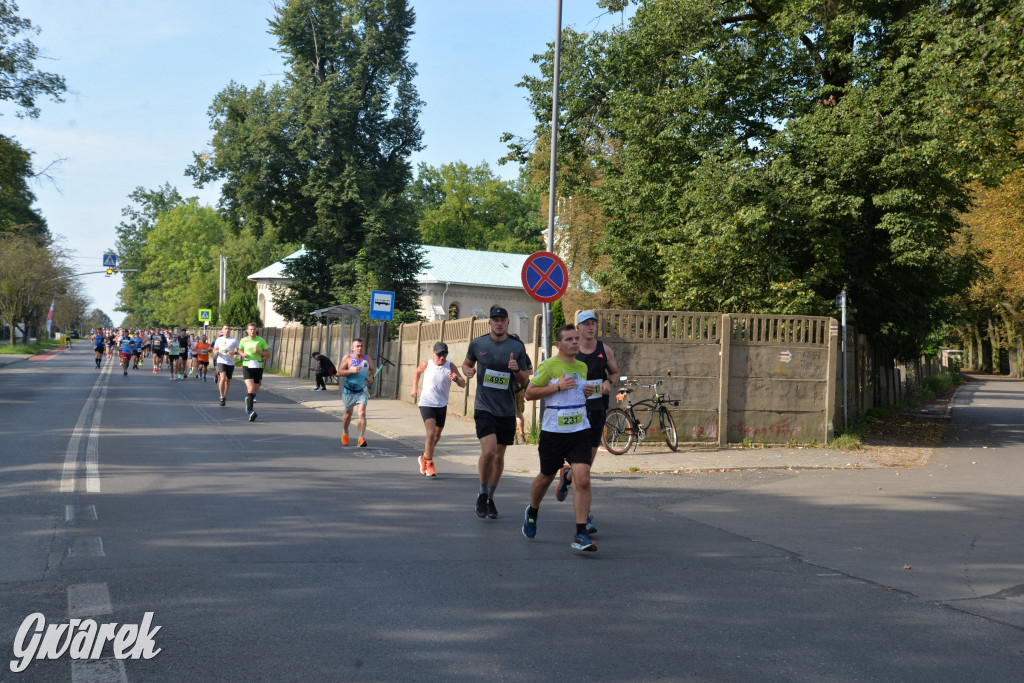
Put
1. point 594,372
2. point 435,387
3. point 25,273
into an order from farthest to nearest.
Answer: point 25,273
point 435,387
point 594,372

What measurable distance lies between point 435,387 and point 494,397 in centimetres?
269

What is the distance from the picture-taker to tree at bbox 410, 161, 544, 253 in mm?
91938

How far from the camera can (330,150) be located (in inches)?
1742

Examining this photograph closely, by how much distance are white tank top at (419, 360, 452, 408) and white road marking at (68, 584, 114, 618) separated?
6132mm

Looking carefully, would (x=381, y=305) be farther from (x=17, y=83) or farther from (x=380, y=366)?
(x=17, y=83)

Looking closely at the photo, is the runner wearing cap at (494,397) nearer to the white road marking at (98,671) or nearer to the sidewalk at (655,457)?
the sidewalk at (655,457)

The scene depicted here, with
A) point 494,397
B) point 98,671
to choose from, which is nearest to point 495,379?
point 494,397

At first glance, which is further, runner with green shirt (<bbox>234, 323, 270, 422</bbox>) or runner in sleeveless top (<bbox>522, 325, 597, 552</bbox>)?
runner with green shirt (<bbox>234, 323, 270, 422</bbox>)

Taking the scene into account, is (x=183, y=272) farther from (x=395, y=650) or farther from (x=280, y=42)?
(x=395, y=650)

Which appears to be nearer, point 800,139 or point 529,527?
point 529,527

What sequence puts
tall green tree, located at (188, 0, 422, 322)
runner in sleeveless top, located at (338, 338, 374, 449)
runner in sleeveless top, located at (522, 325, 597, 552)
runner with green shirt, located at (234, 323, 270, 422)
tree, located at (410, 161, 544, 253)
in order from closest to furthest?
runner in sleeveless top, located at (522, 325, 597, 552)
runner in sleeveless top, located at (338, 338, 374, 449)
runner with green shirt, located at (234, 323, 270, 422)
tall green tree, located at (188, 0, 422, 322)
tree, located at (410, 161, 544, 253)

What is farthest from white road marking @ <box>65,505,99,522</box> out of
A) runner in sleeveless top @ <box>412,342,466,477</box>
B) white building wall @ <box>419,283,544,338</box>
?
white building wall @ <box>419,283,544,338</box>

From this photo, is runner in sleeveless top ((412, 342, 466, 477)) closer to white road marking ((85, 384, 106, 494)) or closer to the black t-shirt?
the black t-shirt

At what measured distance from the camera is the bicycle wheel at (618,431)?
596 inches
